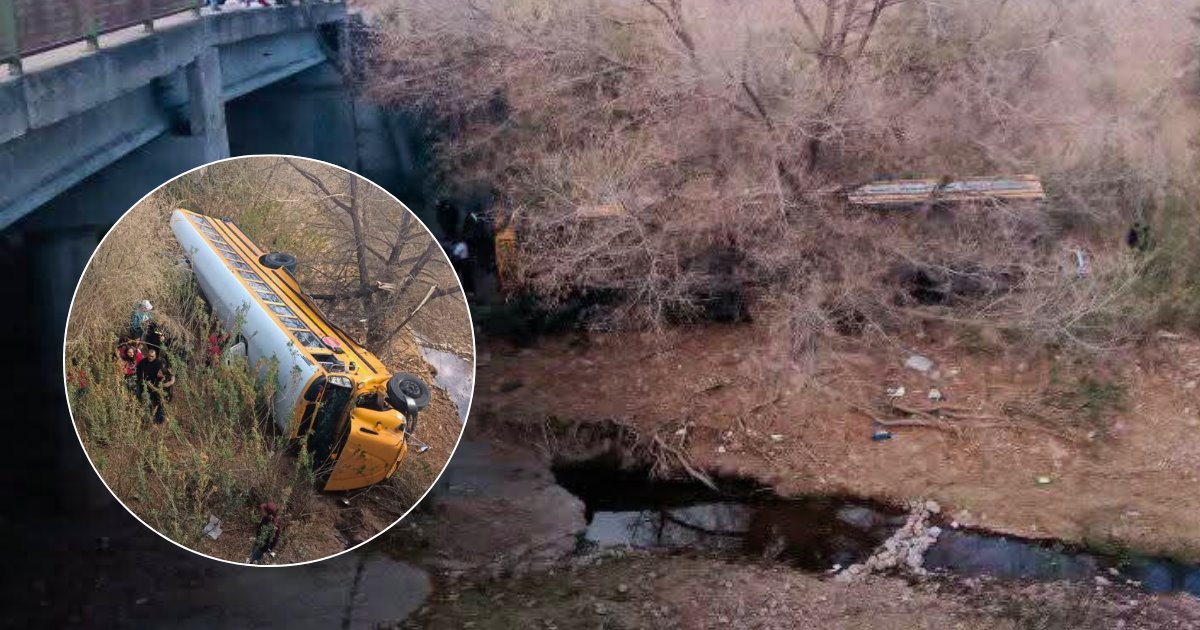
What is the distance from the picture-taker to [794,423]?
38.1ft

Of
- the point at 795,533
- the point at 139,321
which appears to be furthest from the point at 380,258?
the point at 795,533

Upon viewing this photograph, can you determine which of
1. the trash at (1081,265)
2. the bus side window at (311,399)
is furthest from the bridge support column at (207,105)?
the trash at (1081,265)

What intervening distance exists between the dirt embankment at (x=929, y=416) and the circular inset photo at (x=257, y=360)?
264 inches

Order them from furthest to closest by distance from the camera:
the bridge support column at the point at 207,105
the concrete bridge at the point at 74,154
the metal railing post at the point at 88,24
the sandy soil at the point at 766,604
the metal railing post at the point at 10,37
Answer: the bridge support column at the point at 207,105, the sandy soil at the point at 766,604, the metal railing post at the point at 88,24, the concrete bridge at the point at 74,154, the metal railing post at the point at 10,37

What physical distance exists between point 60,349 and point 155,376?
3.76 m

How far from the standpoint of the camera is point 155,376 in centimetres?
466

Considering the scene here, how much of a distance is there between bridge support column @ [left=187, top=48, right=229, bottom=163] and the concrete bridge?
1 centimetres

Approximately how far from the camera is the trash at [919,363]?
39.9 ft

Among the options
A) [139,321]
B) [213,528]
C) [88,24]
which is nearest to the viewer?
[139,321]

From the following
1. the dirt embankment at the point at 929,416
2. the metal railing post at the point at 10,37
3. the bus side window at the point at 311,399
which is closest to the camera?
the bus side window at the point at 311,399

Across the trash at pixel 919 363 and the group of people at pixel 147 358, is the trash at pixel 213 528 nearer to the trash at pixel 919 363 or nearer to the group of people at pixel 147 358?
the group of people at pixel 147 358

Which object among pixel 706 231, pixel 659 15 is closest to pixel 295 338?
pixel 706 231

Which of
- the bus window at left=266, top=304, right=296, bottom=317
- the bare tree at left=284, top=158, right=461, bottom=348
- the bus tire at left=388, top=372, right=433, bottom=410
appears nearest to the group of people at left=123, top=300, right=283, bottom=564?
the bus window at left=266, top=304, right=296, bottom=317

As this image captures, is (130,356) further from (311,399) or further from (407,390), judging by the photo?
(407,390)
